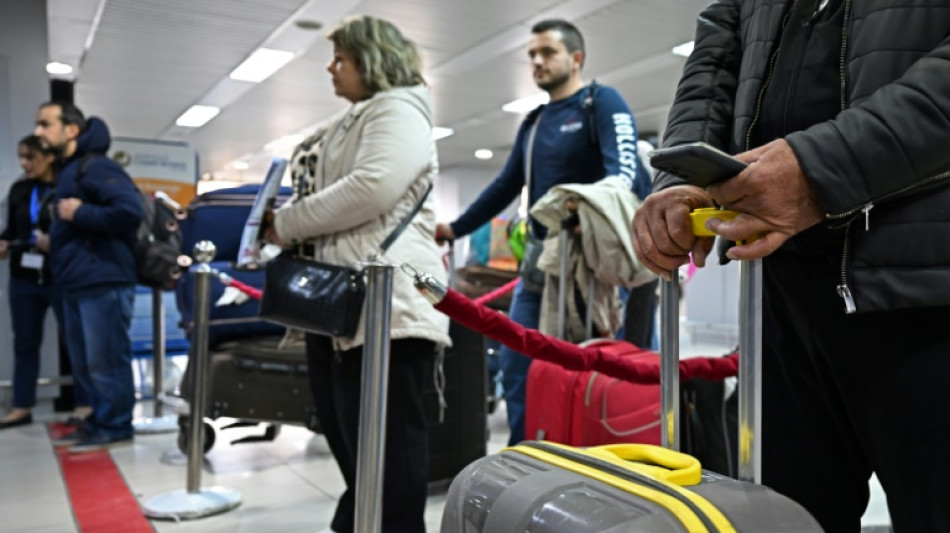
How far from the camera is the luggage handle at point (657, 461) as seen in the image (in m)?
0.94

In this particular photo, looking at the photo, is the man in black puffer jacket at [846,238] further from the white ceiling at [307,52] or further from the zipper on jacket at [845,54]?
the white ceiling at [307,52]

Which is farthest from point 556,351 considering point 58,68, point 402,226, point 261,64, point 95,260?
point 58,68

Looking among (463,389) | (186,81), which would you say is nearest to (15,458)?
(463,389)

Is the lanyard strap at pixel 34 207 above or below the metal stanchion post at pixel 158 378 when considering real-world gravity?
above

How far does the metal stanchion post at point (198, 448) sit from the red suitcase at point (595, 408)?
4.38 ft

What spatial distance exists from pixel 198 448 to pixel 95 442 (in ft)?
5.36

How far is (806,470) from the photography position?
3.73 feet

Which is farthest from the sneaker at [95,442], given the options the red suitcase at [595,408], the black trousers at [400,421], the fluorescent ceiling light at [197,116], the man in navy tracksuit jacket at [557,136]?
the fluorescent ceiling light at [197,116]

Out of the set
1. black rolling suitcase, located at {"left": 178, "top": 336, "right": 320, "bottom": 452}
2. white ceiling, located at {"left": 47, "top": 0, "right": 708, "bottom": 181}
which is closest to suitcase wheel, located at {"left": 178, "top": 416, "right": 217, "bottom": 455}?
black rolling suitcase, located at {"left": 178, "top": 336, "right": 320, "bottom": 452}

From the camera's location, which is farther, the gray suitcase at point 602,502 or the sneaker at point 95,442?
the sneaker at point 95,442

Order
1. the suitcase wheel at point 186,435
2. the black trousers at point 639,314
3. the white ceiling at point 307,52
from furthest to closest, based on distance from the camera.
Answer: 1. the white ceiling at point 307,52
2. the suitcase wheel at point 186,435
3. the black trousers at point 639,314

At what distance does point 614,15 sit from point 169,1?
161 inches

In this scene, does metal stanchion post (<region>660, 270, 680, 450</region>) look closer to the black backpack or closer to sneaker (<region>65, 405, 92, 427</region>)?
the black backpack

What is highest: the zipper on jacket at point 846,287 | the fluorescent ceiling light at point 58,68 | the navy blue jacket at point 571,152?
the fluorescent ceiling light at point 58,68
